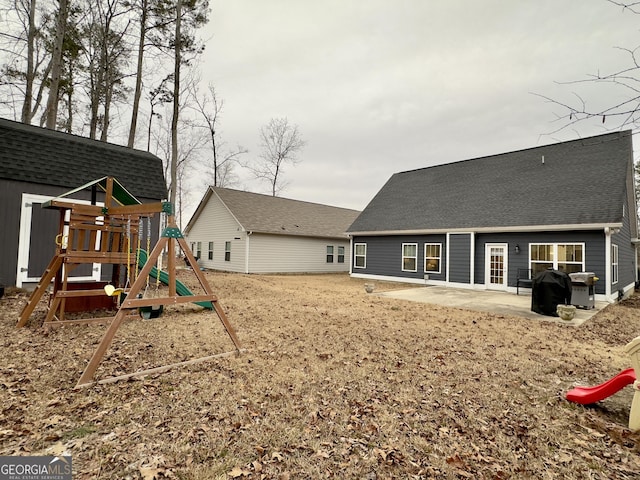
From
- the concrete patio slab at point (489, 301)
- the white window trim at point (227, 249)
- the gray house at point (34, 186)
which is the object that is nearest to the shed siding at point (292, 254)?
the white window trim at point (227, 249)

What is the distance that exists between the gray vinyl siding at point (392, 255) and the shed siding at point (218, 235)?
722 centimetres

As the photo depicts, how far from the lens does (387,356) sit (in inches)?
196

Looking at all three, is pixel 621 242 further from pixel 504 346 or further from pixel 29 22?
pixel 29 22

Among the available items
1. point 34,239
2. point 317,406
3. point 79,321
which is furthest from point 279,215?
point 317,406

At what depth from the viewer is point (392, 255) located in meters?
17.0

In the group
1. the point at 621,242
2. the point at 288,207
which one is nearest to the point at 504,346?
the point at 621,242

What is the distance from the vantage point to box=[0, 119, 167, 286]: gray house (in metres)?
8.62

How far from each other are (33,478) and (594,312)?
12096mm

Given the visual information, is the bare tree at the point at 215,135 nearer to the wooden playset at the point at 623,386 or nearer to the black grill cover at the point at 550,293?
the black grill cover at the point at 550,293

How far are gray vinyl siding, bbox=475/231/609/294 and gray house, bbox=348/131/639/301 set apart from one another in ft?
0.10

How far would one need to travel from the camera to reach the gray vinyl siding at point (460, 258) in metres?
14.0

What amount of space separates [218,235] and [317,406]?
63.4 ft

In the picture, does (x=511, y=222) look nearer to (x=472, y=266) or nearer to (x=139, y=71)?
(x=472, y=266)

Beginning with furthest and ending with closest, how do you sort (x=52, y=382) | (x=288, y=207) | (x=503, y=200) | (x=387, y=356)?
(x=288, y=207) < (x=503, y=200) < (x=387, y=356) < (x=52, y=382)
